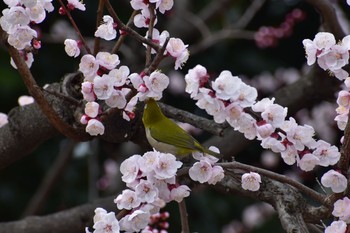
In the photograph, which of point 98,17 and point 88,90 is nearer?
point 88,90

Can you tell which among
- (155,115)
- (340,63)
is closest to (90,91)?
(155,115)

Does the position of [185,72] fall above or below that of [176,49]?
below

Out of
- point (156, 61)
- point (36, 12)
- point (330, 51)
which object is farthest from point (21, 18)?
point (330, 51)

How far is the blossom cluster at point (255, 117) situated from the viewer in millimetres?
1343

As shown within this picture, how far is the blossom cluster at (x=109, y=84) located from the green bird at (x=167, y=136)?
0.17 ft

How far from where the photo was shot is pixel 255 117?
1.47 meters

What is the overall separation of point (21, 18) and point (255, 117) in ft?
1.66

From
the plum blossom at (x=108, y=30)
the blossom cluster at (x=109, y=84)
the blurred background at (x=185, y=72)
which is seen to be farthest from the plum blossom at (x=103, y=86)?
the blurred background at (x=185, y=72)

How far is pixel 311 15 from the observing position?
423cm

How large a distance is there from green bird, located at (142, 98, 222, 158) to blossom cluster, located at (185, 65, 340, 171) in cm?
11

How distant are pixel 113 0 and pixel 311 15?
1.11 metres

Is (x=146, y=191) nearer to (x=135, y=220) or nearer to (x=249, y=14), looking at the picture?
(x=135, y=220)

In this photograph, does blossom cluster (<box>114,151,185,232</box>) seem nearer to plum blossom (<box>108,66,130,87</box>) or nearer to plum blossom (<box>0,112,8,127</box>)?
plum blossom (<box>108,66,130,87</box>)

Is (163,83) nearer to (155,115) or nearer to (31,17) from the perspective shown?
(155,115)
